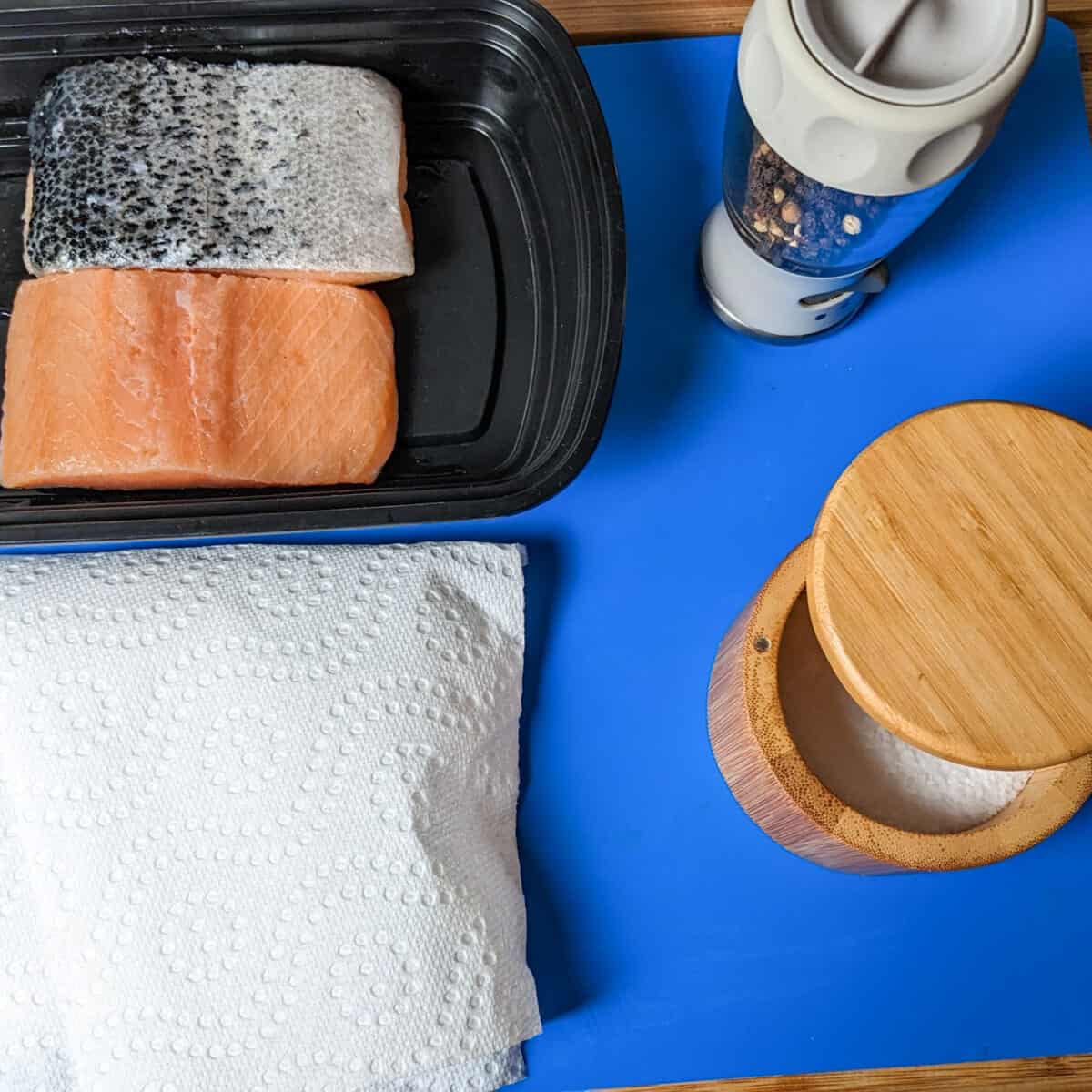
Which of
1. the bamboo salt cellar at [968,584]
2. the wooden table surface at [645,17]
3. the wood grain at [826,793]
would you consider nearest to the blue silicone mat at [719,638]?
the wooden table surface at [645,17]

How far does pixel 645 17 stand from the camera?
989mm

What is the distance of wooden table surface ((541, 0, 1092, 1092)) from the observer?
0.90m

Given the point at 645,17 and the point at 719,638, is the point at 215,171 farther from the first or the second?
the point at 719,638

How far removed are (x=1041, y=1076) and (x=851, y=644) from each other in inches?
21.3

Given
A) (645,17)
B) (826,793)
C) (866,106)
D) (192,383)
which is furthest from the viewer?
(645,17)

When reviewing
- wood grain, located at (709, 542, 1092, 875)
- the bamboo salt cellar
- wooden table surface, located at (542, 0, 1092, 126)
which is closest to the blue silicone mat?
wooden table surface, located at (542, 0, 1092, 126)

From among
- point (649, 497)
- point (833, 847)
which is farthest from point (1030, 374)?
point (833, 847)

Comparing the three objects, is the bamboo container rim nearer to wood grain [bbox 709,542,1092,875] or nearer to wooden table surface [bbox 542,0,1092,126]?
wood grain [bbox 709,542,1092,875]

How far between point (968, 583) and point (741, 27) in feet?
2.00

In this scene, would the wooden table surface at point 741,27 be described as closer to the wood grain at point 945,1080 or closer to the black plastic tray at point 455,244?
the wood grain at point 945,1080

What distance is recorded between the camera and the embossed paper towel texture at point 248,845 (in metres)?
0.79

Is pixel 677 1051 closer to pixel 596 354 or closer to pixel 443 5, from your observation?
pixel 596 354

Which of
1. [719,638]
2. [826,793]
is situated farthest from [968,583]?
[719,638]

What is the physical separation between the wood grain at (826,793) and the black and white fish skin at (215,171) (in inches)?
16.8
